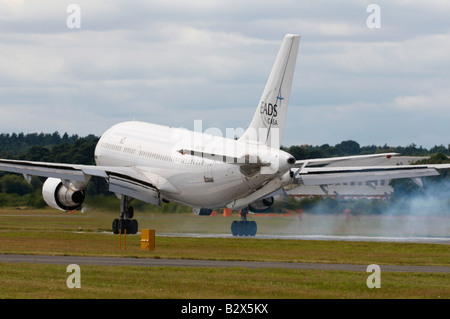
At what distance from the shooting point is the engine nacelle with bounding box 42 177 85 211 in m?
66.3

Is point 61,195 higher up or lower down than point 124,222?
higher up

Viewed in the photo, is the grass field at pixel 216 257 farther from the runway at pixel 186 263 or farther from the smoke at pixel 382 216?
the runway at pixel 186 263

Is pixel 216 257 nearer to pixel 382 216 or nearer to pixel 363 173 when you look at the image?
pixel 363 173

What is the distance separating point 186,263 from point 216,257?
12.5 feet

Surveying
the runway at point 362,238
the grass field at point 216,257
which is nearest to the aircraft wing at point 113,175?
the runway at point 362,238

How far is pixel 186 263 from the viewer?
4166 cm

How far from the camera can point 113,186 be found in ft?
211

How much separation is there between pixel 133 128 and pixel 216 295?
141 ft

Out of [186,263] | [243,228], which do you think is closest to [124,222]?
[243,228]

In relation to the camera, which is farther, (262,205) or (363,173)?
(262,205)

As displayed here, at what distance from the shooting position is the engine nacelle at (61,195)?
66.3 metres

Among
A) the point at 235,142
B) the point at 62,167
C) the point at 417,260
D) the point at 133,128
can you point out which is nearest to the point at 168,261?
the point at 417,260

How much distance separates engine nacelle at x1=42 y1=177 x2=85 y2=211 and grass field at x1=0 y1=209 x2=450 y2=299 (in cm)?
180
